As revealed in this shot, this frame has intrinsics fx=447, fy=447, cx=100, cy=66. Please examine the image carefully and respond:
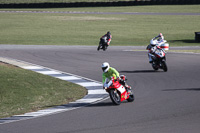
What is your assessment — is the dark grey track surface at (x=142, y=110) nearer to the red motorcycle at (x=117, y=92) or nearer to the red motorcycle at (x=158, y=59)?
the red motorcycle at (x=117, y=92)

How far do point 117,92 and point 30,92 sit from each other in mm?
3550

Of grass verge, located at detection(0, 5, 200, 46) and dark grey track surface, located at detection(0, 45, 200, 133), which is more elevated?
dark grey track surface, located at detection(0, 45, 200, 133)

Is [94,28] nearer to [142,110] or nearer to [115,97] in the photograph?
[115,97]

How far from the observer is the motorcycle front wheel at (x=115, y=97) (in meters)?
13.4

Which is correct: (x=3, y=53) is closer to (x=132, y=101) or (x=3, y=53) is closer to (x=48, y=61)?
(x=48, y=61)

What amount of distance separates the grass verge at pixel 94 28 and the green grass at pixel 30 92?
23.9 meters

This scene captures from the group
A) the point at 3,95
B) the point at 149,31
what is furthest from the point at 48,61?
the point at 149,31

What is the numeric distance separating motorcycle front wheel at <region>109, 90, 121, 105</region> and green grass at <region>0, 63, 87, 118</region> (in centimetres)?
179

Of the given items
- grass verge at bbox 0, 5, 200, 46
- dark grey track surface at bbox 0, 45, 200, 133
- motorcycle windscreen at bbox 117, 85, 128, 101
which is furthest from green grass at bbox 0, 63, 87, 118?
grass verge at bbox 0, 5, 200, 46

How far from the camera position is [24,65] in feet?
77.4

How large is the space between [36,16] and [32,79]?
180 ft

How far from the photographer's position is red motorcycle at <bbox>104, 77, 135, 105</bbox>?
44.2 feet

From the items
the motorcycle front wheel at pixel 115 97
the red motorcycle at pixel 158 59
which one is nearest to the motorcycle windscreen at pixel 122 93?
the motorcycle front wheel at pixel 115 97

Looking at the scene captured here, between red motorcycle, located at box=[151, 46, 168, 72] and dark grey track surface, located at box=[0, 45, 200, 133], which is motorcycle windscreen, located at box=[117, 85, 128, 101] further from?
red motorcycle, located at box=[151, 46, 168, 72]
